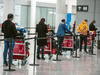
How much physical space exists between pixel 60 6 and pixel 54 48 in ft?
45.8

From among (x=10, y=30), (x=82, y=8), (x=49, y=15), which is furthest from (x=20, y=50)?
(x=49, y=15)

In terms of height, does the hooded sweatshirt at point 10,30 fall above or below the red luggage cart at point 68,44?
above

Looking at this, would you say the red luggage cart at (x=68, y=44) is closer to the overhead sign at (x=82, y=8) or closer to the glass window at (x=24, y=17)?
the overhead sign at (x=82, y=8)

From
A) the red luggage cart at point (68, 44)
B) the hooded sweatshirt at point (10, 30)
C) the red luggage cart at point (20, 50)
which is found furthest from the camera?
the red luggage cart at point (68, 44)

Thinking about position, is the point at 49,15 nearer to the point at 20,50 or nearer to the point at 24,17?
the point at 24,17

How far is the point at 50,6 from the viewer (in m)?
38.1

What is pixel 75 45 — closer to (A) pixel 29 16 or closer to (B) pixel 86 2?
(B) pixel 86 2

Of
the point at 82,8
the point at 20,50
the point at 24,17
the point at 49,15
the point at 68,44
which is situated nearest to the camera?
the point at 20,50

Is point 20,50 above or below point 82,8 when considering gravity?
below

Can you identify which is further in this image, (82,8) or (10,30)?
(82,8)

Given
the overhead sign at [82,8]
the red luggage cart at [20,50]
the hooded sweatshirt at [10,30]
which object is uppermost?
the overhead sign at [82,8]

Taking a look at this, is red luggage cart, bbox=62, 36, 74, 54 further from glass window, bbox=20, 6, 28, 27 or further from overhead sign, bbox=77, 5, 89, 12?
glass window, bbox=20, 6, 28, 27

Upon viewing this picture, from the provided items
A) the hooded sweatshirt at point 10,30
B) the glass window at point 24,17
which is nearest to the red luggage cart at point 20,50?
the hooded sweatshirt at point 10,30

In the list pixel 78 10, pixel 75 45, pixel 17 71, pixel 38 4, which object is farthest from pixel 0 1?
pixel 17 71
